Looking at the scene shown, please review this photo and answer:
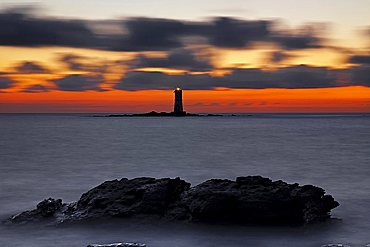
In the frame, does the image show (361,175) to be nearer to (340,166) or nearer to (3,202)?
(340,166)

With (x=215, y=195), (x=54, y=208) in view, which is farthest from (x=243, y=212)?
(x=54, y=208)

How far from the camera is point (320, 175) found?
35625 mm

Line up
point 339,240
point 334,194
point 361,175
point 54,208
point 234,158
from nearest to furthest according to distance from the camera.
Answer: point 339,240
point 54,208
point 334,194
point 361,175
point 234,158

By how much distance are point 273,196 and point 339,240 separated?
2.56 meters

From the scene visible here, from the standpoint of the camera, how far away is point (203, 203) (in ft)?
54.6

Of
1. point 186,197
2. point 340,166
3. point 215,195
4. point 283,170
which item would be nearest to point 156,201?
point 186,197

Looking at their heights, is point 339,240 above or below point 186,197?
below

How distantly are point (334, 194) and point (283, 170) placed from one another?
1535cm

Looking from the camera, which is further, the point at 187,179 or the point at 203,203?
the point at 187,179

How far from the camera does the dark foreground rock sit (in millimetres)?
16500

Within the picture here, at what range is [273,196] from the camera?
16516 millimetres

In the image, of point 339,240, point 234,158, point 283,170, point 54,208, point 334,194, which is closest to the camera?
point 339,240

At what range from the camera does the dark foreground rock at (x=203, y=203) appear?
16500 mm

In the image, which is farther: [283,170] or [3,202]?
[283,170]
